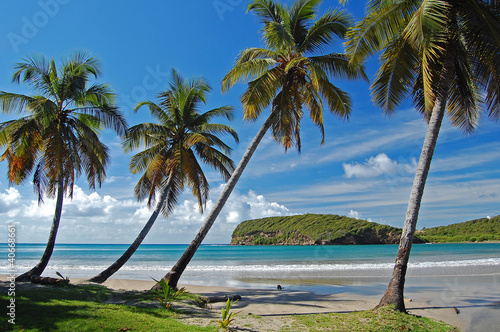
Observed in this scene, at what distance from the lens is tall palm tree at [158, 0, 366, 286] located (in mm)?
11016

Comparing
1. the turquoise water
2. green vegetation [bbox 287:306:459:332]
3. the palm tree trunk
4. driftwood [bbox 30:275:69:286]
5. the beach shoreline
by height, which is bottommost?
the turquoise water

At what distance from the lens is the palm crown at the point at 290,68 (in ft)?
36.3

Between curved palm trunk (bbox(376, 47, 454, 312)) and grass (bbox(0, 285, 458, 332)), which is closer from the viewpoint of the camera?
grass (bbox(0, 285, 458, 332))

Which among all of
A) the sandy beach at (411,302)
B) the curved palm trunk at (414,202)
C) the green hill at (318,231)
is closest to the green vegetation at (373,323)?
the curved palm trunk at (414,202)

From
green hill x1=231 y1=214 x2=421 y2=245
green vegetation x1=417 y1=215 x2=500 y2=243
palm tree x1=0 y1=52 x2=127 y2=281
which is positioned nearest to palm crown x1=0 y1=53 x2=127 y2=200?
palm tree x1=0 y1=52 x2=127 y2=281

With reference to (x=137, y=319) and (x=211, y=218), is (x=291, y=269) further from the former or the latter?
(x=137, y=319)

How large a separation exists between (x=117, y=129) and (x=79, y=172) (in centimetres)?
243

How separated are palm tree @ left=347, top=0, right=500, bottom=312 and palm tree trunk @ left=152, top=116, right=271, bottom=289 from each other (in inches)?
165

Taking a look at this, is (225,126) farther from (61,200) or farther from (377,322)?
(377,322)

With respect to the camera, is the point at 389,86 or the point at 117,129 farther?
the point at 117,129

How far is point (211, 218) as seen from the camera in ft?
36.0

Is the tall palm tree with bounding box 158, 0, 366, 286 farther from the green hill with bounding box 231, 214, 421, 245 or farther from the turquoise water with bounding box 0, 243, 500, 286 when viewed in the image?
the green hill with bounding box 231, 214, 421, 245

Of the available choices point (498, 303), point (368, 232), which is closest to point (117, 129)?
point (498, 303)

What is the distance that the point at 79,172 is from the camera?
13711 mm
